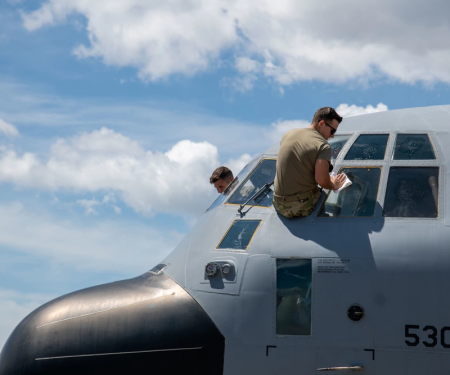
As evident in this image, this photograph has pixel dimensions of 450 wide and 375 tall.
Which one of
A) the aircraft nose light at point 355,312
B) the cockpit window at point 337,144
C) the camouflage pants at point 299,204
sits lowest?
the aircraft nose light at point 355,312

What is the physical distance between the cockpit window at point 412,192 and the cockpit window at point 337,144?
80cm

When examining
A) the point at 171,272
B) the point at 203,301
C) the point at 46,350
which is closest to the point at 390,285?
the point at 203,301

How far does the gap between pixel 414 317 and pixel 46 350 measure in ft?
14.7

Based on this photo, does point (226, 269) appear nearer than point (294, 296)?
No

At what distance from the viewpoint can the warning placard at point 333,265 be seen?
317 inches

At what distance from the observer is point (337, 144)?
9.16 metres

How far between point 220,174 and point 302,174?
304 centimetres

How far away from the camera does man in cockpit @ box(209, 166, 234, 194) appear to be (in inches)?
451

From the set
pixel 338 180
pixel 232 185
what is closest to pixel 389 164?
pixel 338 180

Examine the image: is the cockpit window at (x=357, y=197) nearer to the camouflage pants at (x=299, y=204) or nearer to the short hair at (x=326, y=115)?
the camouflage pants at (x=299, y=204)

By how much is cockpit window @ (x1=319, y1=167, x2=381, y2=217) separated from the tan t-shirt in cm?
34

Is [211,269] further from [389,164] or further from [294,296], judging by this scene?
[389,164]

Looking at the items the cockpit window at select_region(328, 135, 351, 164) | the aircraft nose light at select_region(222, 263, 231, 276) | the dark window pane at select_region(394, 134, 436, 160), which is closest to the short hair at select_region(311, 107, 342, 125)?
the cockpit window at select_region(328, 135, 351, 164)

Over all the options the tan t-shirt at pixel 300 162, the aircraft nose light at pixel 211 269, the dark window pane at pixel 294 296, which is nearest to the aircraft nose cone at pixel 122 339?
the aircraft nose light at pixel 211 269
